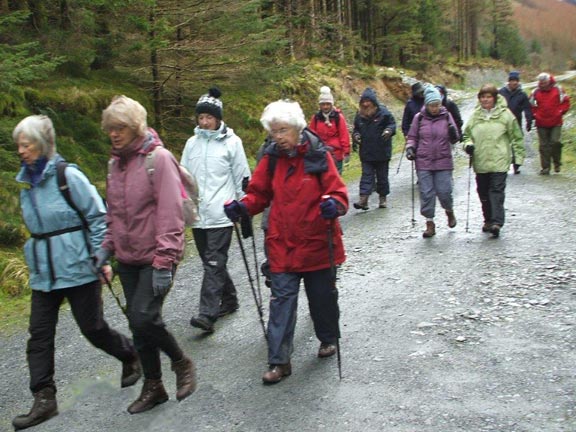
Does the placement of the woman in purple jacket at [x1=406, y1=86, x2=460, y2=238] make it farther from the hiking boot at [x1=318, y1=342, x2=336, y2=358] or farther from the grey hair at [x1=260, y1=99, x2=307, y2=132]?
the grey hair at [x1=260, y1=99, x2=307, y2=132]

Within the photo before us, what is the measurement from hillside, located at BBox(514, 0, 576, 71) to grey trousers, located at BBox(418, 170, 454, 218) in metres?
64.8

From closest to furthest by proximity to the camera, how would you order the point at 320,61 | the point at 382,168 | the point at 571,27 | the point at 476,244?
the point at 476,244 < the point at 382,168 < the point at 320,61 < the point at 571,27

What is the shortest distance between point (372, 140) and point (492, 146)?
2917 millimetres

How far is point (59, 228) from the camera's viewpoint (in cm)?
473

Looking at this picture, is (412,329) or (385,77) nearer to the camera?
(412,329)

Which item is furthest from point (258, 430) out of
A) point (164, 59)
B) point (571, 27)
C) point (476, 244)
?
point (571, 27)

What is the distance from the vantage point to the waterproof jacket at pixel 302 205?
16.6ft

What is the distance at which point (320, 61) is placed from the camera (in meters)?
31.5

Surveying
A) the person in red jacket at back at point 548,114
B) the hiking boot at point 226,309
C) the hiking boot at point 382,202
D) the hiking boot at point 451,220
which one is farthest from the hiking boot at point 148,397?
the person in red jacket at back at point 548,114

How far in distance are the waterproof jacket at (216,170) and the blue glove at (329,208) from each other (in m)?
1.84

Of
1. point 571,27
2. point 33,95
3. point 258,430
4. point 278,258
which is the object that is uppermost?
point 571,27

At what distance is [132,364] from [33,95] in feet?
28.9

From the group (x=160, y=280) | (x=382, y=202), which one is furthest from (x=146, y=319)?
(x=382, y=202)

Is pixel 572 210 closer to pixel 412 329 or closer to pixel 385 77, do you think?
pixel 412 329
